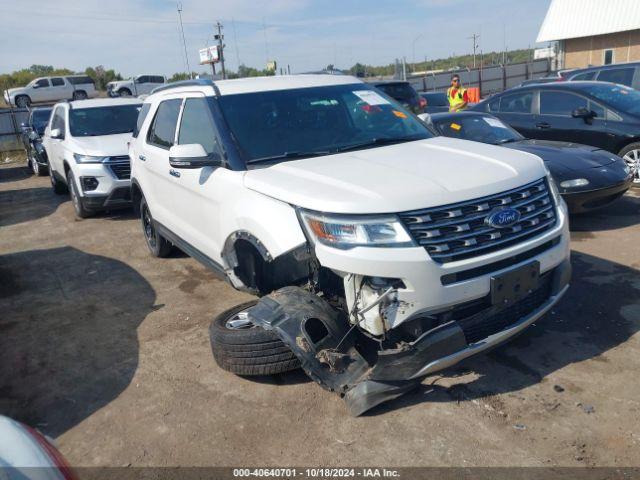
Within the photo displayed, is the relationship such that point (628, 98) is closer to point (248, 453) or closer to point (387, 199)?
point (387, 199)

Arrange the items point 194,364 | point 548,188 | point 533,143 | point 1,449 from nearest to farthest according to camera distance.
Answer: point 1,449 → point 548,188 → point 194,364 → point 533,143

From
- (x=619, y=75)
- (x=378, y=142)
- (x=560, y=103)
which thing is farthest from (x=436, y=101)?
(x=378, y=142)

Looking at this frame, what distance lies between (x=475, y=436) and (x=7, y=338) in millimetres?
4036

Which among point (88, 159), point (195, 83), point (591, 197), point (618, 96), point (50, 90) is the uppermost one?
point (50, 90)

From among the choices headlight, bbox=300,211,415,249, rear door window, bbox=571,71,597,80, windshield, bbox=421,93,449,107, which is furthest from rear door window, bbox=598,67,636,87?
headlight, bbox=300,211,415,249

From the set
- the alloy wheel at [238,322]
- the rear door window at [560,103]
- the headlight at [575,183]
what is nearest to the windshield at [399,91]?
the rear door window at [560,103]

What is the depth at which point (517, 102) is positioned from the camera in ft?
30.2

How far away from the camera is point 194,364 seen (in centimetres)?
421

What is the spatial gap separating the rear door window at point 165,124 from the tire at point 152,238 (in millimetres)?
877

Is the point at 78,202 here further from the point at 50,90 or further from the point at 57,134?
the point at 50,90

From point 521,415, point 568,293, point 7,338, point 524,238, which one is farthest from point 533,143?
point 7,338

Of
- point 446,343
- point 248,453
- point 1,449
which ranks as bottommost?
point 248,453

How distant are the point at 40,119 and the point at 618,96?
48.0ft

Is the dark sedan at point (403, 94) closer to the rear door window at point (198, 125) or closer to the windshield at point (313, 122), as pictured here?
A: the windshield at point (313, 122)
